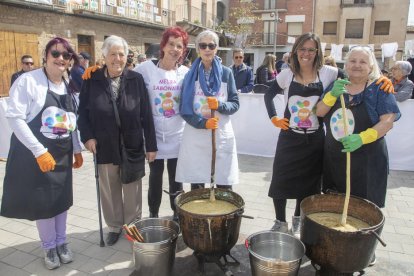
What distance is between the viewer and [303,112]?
2.99 meters

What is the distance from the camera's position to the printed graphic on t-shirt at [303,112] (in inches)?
117

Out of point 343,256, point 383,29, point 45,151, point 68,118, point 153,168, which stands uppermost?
point 383,29

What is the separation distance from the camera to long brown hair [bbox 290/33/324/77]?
2.89m

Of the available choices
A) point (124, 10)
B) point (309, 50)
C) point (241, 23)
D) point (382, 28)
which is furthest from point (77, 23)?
point (382, 28)

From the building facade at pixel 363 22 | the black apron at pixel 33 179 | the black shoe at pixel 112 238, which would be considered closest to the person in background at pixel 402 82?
the black shoe at pixel 112 238

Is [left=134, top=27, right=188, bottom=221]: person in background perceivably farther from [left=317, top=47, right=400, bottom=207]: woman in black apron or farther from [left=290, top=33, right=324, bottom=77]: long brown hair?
[left=317, top=47, right=400, bottom=207]: woman in black apron

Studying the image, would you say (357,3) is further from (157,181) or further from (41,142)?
(41,142)

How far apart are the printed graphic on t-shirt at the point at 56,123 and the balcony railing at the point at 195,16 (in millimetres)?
21423

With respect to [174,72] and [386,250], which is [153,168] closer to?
[174,72]

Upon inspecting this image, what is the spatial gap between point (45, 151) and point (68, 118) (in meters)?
0.35

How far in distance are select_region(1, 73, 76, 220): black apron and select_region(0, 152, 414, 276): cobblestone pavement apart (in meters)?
0.57

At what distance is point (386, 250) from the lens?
3301 millimetres

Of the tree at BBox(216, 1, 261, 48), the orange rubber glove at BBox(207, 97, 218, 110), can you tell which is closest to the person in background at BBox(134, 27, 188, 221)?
the orange rubber glove at BBox(207, 97, 218, 110)

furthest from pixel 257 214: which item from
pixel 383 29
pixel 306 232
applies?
pixel 383 29
